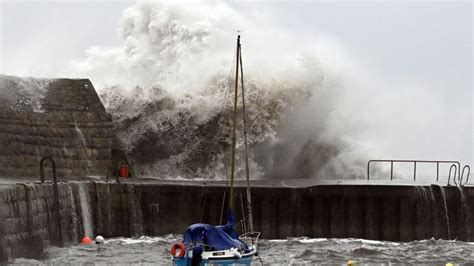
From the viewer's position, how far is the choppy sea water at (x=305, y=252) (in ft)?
79.3

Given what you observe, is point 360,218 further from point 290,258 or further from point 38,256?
point 38,256

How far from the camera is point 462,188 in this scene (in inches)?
1190

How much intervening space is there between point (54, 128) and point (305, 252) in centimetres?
965

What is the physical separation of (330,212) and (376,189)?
4.73ft

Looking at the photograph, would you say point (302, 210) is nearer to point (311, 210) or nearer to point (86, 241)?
point (311, 210)

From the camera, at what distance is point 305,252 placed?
25.9m

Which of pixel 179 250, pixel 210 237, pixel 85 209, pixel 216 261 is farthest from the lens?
pixel 85 209

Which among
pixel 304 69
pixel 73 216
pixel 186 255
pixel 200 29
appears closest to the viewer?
pixel 186 255

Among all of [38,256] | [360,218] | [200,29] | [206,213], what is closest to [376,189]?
[360,218]

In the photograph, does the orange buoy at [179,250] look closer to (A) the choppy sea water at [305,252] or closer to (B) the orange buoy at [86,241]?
(A) the choppy sea water at [305,252]

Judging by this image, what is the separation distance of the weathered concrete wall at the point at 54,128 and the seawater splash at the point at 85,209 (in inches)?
101

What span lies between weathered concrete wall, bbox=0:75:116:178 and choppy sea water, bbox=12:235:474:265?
151 inches

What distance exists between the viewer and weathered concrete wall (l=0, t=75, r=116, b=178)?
3011 cm

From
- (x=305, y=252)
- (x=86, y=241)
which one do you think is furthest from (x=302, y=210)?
(x=86, y=241)
